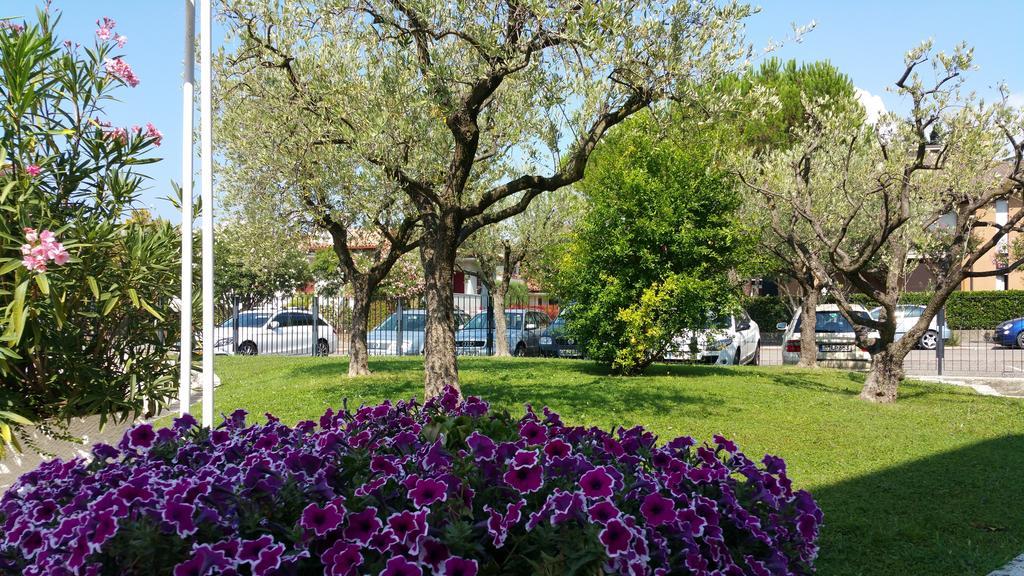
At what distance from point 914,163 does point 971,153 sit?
196 cm

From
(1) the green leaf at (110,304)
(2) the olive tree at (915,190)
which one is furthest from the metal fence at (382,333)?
(1) the green leaf at (110,304)

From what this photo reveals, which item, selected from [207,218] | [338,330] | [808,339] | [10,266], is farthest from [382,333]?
[10,266]

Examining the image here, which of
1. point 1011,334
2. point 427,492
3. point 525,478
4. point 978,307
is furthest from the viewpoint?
point 978,307

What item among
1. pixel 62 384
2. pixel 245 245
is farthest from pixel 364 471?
pixel 245 245

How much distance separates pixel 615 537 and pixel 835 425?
790cm

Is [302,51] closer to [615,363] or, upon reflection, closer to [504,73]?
[504,73]

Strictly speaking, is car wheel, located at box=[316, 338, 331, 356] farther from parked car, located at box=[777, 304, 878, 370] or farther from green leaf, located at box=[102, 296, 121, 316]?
green leaf, located at box=[102, 296, 121, 316]

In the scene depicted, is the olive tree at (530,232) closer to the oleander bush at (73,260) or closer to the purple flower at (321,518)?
the oleander bush at (73,260)

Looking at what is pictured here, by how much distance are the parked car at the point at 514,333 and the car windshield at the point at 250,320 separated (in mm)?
6094

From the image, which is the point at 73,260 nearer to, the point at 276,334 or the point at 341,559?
the point at 341,559

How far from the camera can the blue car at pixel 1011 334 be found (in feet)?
76.7

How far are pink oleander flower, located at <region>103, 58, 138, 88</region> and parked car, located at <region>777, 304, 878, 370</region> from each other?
16.5 metres

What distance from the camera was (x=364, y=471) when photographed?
3.05 metres

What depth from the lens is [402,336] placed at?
22531 millimetres
